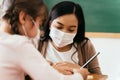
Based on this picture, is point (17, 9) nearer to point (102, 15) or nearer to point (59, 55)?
point (59, 55)

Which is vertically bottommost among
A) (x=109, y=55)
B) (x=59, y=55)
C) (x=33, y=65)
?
(x=109, y=55)

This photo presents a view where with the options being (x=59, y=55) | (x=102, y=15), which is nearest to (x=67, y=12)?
(x=59, y=55)

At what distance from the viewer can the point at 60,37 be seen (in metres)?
1.79

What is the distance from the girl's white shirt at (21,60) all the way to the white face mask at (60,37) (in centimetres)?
79

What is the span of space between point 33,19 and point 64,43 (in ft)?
2.53

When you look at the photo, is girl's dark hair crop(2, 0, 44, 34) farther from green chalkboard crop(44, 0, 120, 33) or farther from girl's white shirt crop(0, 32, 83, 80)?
green chalkboard crop(44, 0, 120, 33)

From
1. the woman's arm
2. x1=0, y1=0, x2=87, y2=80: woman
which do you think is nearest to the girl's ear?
x1=0, y1=0, x2=87, y2=80: woman

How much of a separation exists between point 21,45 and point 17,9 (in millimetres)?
186

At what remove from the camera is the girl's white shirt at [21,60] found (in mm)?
939

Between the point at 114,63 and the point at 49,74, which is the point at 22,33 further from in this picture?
the point at 114,63

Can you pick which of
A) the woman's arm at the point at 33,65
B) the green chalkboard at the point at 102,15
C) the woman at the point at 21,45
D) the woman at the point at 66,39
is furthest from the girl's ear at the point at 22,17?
the green chalkboard at the point at 102,15

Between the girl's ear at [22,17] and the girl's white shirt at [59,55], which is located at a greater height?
the girl's ear at [22,17]

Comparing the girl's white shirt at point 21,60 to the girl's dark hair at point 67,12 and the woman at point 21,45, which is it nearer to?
the woman at point 21,45

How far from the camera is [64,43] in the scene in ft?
5.95
